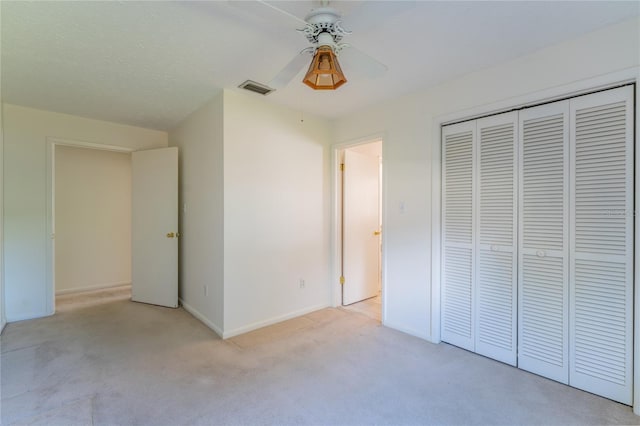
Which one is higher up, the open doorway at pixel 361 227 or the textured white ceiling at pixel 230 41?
the textured white ceiling at pixel 230 41

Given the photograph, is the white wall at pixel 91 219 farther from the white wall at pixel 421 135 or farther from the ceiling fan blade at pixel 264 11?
the ceiling fan blade at pixel 264 11

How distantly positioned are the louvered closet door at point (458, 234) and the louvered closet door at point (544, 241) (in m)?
0.38

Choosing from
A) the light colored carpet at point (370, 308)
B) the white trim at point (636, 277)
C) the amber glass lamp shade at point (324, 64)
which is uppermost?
the amber glass lamp shade at point (324, 64)

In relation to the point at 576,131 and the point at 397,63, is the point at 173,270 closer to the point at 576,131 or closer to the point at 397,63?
the point at 397,63

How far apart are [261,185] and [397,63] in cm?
170

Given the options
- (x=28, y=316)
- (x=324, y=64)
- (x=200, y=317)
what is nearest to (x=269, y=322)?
(x=200, y=317)

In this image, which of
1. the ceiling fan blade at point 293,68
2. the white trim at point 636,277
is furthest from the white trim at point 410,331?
the ceiling fan blade at point 293,68

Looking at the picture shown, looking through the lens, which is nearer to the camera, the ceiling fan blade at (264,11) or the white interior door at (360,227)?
the ceiling fan blade at (264,11)

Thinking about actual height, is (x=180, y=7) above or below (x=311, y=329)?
above

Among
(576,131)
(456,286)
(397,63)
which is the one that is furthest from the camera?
(456,286)

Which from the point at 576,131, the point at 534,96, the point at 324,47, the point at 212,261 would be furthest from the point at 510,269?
the point at 212,261

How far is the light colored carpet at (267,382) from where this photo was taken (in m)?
1.76

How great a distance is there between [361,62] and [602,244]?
1.95 metres

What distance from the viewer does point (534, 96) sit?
2170 mm
